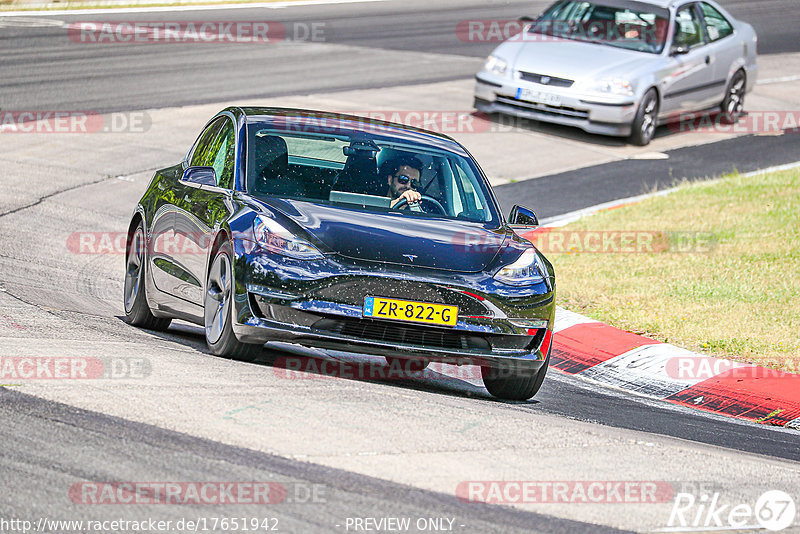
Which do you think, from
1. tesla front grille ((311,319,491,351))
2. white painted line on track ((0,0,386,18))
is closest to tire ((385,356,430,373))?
tesla front grille ((311,319,491,351))

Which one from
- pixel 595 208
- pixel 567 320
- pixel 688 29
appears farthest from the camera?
pixel 688 29

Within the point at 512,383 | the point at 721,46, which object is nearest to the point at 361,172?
the point at 512,383

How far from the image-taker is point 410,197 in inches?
326

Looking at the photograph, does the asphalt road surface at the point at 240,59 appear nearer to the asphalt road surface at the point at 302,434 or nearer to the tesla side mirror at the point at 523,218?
the asphalt road surface at the point at 302,434

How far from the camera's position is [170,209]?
28.1 ft

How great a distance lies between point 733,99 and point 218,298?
14884mm

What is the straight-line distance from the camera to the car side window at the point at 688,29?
19.2 meters

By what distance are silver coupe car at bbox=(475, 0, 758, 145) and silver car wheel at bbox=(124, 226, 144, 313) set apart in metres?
9.68

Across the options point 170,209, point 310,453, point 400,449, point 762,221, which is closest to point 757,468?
point 400,449

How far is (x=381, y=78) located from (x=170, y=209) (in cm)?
1357

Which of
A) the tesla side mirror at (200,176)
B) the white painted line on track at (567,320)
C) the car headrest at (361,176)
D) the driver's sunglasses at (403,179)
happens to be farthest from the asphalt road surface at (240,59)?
the driver's sunglasses at (403,179)

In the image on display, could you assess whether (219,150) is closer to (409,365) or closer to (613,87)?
(409,365)

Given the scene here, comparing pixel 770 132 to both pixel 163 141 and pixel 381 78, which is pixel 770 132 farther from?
pixel 163 141

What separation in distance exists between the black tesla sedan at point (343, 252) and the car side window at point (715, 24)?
39.5ft
